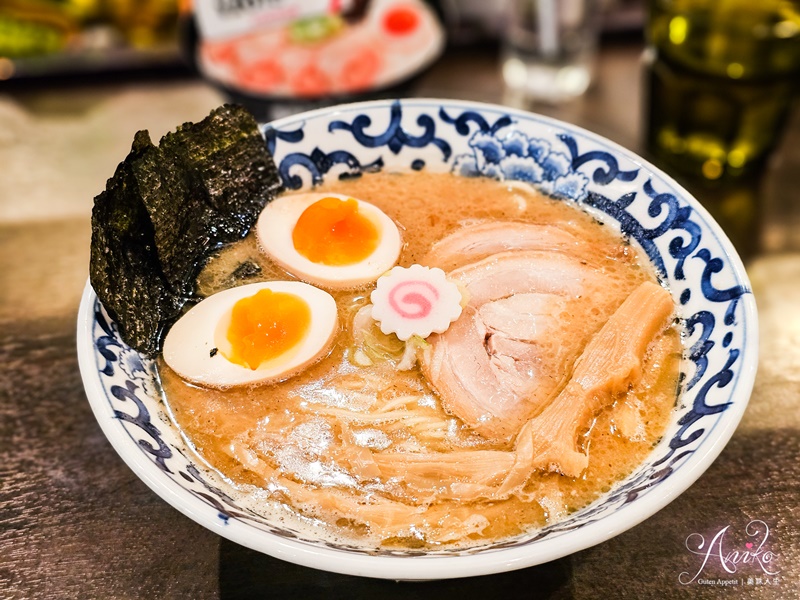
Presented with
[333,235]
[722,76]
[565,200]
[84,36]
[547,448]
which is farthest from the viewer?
[84,36]

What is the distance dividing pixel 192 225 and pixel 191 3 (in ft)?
6.16

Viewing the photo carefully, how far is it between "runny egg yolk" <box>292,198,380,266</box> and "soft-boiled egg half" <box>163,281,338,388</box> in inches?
5.8

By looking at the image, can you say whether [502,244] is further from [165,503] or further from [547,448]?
[165,503]

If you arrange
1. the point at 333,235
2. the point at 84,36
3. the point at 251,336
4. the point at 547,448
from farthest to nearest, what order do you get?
the point at 84,36 → the point at 333,235 → the point at 251,336 → the point at 547,448

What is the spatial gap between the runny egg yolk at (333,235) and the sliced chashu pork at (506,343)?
270 millimetres

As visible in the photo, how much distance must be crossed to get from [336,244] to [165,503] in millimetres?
775

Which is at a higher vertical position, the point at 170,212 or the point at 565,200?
the point at 170,212

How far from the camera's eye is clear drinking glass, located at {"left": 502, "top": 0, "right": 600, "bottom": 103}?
124 inches

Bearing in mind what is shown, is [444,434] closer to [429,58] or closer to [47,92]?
[429,58]

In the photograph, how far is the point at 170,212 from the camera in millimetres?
1747

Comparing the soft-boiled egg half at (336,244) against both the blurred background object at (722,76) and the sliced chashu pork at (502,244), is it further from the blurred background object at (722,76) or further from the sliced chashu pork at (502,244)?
the blurred background object at (722,76)

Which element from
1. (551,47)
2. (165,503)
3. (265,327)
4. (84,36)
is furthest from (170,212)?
(84,36)

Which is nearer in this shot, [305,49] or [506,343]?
[506,343]

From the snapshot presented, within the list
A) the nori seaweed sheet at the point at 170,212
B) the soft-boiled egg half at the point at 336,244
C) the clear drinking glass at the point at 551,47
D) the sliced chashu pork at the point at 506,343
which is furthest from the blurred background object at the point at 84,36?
the sliced chashu pork at the point at 506,343
